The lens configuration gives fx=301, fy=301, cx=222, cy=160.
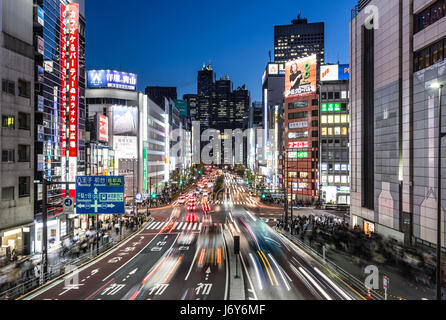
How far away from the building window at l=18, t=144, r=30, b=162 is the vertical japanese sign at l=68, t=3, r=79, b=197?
772cm

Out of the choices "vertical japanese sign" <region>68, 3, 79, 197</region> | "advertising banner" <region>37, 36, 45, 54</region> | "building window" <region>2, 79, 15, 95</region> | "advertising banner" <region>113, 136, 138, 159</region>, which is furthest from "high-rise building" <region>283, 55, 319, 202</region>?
"building window" <region>2, 79, 15, 95</region>

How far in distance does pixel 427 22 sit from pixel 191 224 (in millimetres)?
Answer: 37357

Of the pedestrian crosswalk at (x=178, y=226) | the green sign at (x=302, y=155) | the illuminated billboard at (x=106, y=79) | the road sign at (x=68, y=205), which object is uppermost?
the illuminated billboard at (x=106, y=79)

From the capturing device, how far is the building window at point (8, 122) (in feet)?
88.0

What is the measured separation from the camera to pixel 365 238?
1289 inches

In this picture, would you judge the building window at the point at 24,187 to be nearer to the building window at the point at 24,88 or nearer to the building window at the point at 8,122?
the building window at the point at 8,122

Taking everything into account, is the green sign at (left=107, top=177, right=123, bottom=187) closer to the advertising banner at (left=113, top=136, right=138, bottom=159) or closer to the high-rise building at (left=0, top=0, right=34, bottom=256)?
the high-rise building at (left=0, top=0, right=34, bottom=256)

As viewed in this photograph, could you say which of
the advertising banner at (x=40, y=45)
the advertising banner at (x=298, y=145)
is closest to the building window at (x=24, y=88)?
the advertising banner at (x=40, y=45)

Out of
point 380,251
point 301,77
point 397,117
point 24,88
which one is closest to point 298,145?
point 301,77

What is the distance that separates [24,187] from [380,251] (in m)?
34.1

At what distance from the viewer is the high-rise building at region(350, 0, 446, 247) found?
26016mm

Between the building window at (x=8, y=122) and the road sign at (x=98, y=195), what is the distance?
10183mm

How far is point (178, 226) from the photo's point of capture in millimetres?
44562

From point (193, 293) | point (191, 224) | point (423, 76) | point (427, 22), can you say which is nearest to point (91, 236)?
point (191, 224)
